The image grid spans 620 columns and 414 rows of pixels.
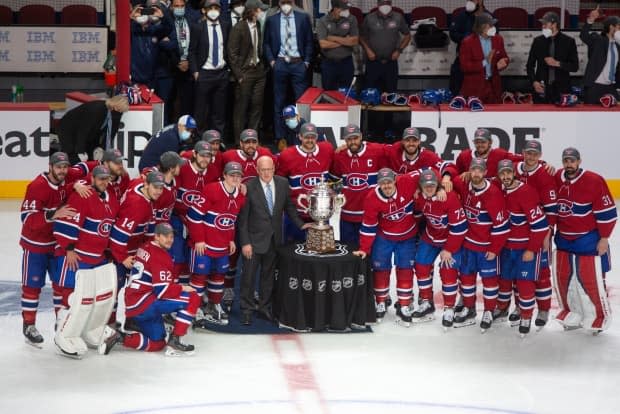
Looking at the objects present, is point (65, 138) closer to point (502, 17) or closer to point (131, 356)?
point (131, 356)

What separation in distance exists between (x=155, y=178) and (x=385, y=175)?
5.83 feet

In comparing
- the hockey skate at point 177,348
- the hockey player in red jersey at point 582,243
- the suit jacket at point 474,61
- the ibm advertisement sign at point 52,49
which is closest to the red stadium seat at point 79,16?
the ibm advertisement sign at point 52,49

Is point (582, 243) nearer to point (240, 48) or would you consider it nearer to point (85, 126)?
point (85, 126)

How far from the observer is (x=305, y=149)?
10070mm

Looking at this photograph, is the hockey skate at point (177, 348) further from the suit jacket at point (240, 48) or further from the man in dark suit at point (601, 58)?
the man in dark suit at point (601, 58)

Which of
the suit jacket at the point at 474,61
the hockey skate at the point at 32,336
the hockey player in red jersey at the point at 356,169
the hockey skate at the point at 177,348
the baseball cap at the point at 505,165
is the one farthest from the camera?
the suit jacket at the point at 474,61

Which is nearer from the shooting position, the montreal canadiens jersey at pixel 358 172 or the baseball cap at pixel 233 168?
the baseball cap at pixel 233 168

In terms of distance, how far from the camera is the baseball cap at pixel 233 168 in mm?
9280

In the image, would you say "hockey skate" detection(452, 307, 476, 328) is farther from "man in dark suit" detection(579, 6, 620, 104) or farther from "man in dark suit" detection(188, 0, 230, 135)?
"man in dark suit" detection(579, 6, 620, 104)

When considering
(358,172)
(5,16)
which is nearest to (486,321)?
(358,172)

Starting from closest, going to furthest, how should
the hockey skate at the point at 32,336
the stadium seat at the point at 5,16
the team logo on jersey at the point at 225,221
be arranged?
the hockey skate at the point at 32,336
the team logo on jersey at the point at 225,221
the stadium seat at the point at 5,16

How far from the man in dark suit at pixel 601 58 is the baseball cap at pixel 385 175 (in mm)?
6047

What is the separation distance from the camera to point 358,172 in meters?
10.2

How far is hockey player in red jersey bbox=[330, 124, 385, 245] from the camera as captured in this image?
10.2m
